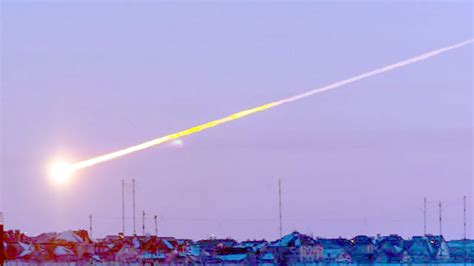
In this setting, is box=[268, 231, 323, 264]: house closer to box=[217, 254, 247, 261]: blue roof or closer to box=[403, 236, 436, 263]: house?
box=[217, 254, 247, 261]: blue roof

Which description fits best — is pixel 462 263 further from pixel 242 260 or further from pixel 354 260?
pixel 242 260

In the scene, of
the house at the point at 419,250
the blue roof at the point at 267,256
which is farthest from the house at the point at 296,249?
the house at the point at 419,250

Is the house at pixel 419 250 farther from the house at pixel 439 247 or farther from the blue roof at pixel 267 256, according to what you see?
the blue roof at pixel 267 256

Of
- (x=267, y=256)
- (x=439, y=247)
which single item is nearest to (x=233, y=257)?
(x=267, y=256)

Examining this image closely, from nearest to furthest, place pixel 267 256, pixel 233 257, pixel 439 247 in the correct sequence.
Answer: pixel 267 256 → pixel 233 257 → pixel 439 247

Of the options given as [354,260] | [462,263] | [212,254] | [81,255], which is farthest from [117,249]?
[462,263]

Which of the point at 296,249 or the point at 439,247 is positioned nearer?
the point at 296,249

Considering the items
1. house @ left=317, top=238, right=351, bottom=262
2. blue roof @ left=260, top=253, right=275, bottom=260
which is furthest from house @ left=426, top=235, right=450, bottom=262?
blue roof @ left=260, top=253, right=275, bottom=260

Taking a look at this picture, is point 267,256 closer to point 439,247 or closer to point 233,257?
point 233,257

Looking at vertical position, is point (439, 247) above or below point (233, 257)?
above

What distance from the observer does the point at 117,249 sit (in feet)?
392

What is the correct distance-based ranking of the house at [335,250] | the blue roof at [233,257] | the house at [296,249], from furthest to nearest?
the house at [335,250] < the blue roof at [233,257] < the house at [296,249]

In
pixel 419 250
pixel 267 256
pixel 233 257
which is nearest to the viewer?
pixel 267 256

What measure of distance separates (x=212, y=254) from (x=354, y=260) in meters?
11.9
